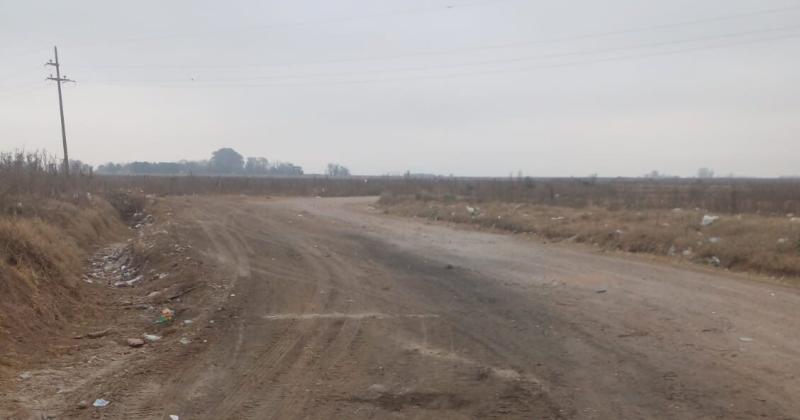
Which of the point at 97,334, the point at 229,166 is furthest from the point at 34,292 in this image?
the point at 229,166

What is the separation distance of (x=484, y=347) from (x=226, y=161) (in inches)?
7332

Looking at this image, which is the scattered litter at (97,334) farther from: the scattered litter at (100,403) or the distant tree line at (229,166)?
the distant tree line at (229,166)

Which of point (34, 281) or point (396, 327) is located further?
point (34, 281)

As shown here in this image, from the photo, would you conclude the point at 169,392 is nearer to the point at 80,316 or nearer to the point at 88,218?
the point at 80,316

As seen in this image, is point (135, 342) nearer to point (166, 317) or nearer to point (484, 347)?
point (166, 317)

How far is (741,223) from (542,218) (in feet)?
26.0

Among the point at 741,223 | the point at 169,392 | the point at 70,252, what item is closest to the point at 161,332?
the point at 169,392

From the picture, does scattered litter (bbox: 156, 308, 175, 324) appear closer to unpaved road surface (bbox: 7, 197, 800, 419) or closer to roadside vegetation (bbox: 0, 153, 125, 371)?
unpaved road surface (bbox: 7, 197, 800, 419)

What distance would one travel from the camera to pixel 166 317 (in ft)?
27.3

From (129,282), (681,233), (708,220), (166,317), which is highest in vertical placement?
(708,220)

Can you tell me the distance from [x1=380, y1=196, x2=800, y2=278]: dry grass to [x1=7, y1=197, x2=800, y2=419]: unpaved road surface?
131 centimetres

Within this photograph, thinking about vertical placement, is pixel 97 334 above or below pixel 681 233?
below

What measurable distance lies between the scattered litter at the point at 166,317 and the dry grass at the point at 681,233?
37.4 ft

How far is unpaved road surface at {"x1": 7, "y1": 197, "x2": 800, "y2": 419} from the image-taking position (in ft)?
16.9
